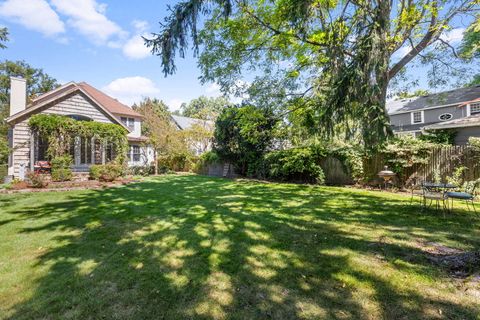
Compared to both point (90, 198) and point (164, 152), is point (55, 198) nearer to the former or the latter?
point (90, 198)

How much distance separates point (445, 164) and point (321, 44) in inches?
260

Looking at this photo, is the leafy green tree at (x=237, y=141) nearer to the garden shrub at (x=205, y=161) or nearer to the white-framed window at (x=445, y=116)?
the garden shrub at (x=205, y=161)

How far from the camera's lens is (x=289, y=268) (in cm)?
312

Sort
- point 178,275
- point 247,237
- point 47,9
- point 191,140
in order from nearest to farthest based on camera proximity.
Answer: point 178,275
point 247,237
point 47,9
point 191,140

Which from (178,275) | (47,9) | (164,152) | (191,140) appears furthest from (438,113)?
(47,9)

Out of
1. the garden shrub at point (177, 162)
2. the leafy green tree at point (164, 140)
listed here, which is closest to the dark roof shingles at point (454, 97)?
the garden shrub at point (177, 162)

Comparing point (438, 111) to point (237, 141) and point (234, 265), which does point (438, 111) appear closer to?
point (237, 141)

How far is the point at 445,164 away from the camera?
8938 mm

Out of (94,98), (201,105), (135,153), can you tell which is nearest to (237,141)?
(135,153)

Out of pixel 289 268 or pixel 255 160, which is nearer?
pixel 289 268

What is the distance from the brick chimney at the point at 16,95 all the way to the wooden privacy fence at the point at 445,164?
19875 mm

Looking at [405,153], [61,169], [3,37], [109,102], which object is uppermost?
[3,37]

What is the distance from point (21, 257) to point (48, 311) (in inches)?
74.0

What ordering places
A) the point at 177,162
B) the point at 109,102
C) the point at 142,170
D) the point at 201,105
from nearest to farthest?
the point at 142,170 < the point at 109,102 < the point at 177,162 < the point at 201,105
